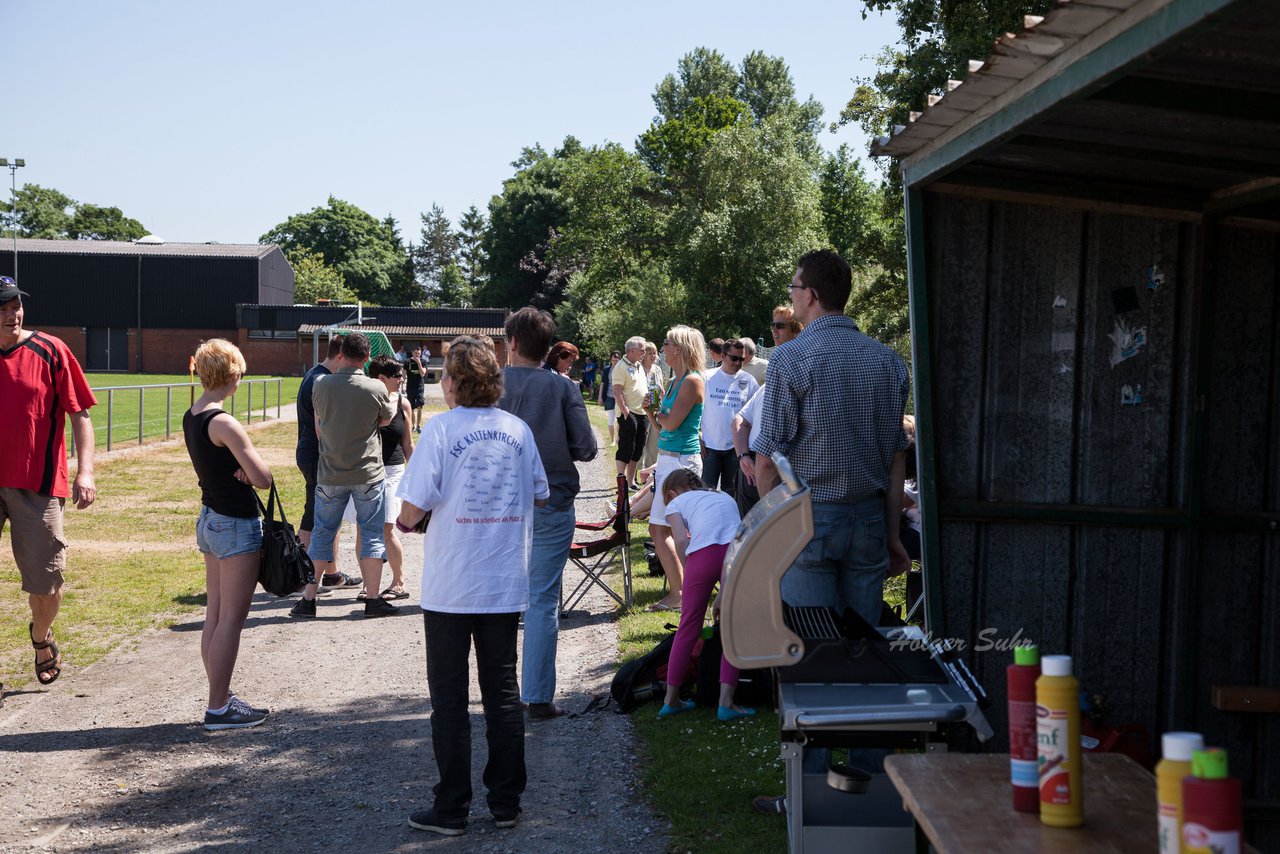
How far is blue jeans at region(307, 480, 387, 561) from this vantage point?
29.3 feet

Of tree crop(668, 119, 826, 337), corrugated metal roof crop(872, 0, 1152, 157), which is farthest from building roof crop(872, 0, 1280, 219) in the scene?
tree crop(668, 119, 826, 337)

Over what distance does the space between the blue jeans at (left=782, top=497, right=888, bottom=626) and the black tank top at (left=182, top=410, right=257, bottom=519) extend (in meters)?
2.90

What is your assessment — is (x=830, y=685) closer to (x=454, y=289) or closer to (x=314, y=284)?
(x=314, y=284)

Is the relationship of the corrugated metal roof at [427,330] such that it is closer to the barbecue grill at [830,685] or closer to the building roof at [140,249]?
the building roof at [140,249]

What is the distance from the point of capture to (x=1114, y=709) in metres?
5.14

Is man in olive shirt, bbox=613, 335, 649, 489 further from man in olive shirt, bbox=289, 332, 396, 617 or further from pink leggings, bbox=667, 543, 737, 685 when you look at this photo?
pink leggings, bbox=667, 543, 737, 685

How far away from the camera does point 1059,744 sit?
104 inches

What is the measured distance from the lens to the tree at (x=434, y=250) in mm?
147375

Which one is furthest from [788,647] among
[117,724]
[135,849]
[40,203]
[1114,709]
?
[40,203]

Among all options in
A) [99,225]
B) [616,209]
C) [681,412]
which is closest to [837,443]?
[681,412]

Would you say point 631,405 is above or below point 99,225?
below

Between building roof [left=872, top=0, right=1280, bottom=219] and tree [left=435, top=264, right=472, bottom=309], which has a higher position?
tree [left=435, top=264, right=472, bottom=309]

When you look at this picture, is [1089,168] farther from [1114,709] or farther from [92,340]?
[92,340]

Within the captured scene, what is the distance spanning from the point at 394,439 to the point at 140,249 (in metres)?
79.9
